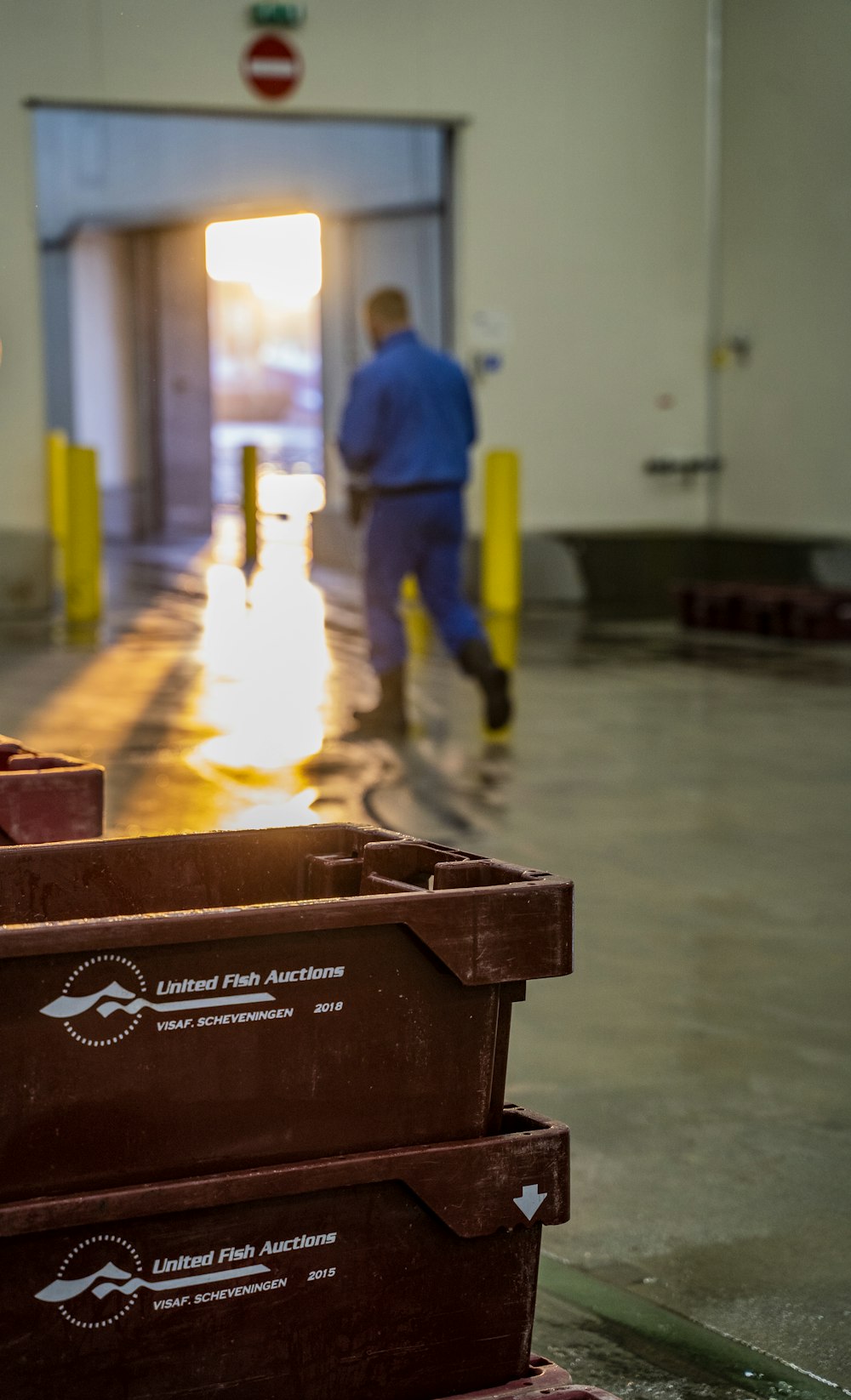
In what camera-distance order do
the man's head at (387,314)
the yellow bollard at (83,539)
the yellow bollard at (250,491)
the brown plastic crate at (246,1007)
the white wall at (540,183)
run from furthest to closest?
1. the white wall at (540,183)
2. the yellow bollard at (83,539)
3. the yellow bollard at (250,491)
4. the man's head at (387,314)
5. the brown plastic crate at (246,1007)

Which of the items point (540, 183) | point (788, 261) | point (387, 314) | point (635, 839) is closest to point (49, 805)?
point (635, 839)

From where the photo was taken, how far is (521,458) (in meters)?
13.1

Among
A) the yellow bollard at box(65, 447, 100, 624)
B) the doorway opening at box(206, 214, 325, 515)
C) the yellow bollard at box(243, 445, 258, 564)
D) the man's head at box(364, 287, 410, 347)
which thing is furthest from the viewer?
the doorway opening at box(206, 214, 325, 515)

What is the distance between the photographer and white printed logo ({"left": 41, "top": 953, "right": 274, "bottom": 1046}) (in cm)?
177

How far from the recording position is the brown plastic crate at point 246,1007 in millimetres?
1773

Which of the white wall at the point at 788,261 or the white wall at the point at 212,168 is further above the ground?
the white wall at the point at 212,168

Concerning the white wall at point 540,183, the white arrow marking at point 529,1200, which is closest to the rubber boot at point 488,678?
the white arrow marking at point 529,1200

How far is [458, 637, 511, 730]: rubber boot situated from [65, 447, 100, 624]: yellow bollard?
480cm

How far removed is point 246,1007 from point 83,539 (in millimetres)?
10017

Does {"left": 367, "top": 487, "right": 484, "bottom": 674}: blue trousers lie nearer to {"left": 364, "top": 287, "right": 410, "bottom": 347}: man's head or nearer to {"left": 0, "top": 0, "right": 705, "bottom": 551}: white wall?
{"left": 364, "top": 287, "right": 410, "bottom": 347}: man's head

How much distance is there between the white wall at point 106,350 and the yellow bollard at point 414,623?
8.92m

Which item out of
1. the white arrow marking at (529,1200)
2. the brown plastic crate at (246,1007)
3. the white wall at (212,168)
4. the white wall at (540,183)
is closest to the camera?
the brown plastic crate at (246,1007)

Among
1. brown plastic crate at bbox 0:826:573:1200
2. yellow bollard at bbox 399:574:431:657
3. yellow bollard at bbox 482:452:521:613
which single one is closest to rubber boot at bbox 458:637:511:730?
yellow bollard at bbox 399:574:431:657

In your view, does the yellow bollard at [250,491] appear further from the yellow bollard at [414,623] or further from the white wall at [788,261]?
the white wall at [788,261]
